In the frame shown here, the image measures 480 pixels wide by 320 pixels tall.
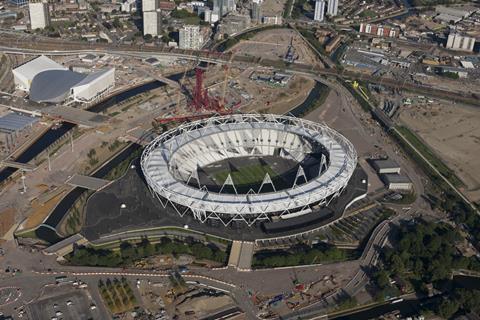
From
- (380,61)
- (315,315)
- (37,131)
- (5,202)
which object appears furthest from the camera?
(380,61)

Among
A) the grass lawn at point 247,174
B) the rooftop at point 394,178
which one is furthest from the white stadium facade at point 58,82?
the rooftop at point 394,178

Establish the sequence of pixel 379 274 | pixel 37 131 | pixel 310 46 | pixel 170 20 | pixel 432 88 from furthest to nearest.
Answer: pixel 170 20 → pixel 310 46 → pixel 432 88 → pixel 37 131 → pixel 379 274

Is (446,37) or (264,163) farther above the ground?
(446,37)

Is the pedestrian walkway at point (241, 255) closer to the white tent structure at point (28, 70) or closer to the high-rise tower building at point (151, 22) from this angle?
the white tent structure at point (28, 70)

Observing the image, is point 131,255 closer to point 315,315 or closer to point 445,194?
point 315,315

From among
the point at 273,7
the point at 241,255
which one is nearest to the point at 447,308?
the point at 241,255

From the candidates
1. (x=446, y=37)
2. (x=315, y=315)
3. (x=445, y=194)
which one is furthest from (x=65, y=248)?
(x=446, y=37)
